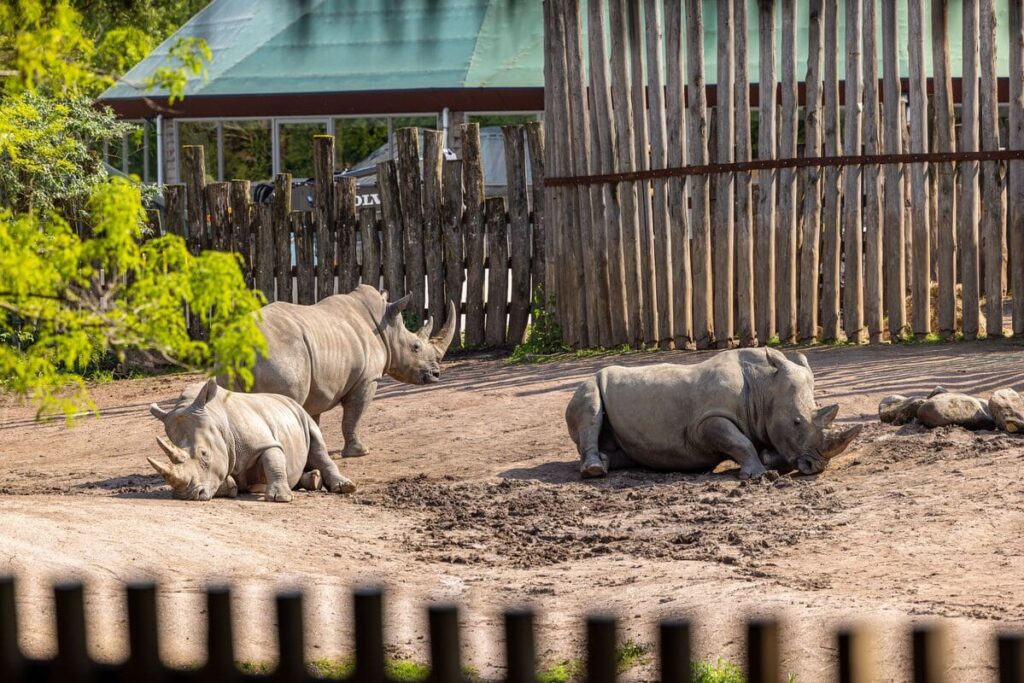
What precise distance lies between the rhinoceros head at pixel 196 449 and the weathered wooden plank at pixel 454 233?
7.26 metres

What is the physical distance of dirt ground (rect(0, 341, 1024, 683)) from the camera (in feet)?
19.5

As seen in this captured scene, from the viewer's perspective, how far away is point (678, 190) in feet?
45.8

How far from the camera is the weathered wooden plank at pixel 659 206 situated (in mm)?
14016

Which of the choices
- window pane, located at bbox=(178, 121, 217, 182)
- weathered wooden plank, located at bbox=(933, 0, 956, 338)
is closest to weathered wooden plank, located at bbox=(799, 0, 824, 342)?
weathered wooden plank, located at bbox=(933, 0, 956, 338)

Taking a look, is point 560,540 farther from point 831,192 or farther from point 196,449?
point 831,192

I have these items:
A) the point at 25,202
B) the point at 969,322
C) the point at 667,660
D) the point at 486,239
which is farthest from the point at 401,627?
the point at 25,202

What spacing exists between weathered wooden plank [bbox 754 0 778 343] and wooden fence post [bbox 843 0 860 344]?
628mm

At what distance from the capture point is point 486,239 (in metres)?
16.2

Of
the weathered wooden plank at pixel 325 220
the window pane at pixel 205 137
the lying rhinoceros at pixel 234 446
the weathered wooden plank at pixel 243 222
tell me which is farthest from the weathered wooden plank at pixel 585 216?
the window pane at pixel 205 137

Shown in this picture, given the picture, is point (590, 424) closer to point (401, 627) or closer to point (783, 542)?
point (783, 542)

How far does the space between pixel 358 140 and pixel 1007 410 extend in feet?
64.8

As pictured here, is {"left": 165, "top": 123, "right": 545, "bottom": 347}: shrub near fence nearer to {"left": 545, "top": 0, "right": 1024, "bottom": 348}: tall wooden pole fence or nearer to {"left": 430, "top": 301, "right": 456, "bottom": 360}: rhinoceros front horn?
{"left": 545, "top": 0, "right": 1024, "bottom": 348}: tall wooden pole fence

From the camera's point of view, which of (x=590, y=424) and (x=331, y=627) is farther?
(x=590, y=424)

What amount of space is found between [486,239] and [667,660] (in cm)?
1324
